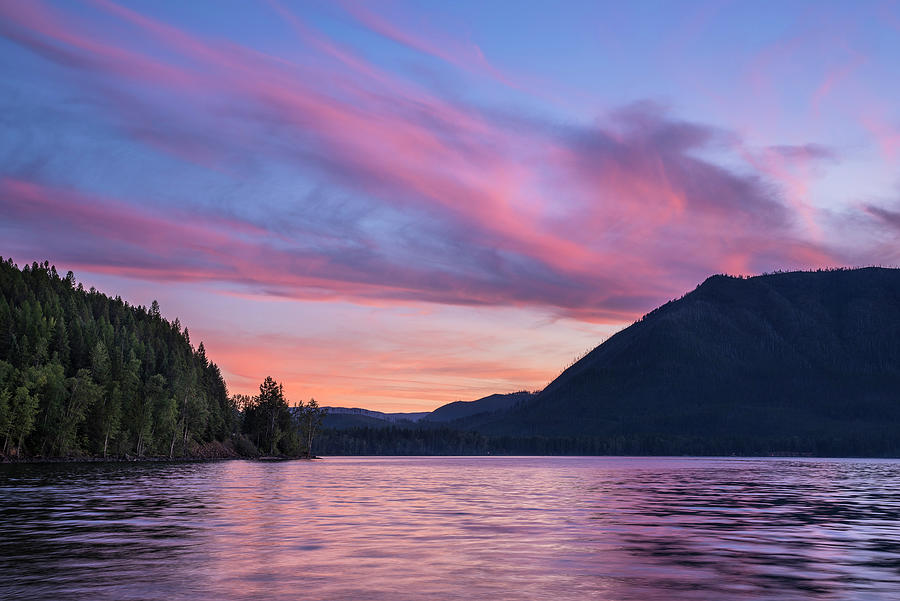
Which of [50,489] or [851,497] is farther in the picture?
[851,497]

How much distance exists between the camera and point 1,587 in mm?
26828

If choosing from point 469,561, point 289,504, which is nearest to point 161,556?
point 469,561

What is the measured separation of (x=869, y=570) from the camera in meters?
33.2

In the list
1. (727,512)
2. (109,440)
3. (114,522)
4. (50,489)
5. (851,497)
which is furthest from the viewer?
(109,440)

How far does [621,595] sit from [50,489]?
225 ft

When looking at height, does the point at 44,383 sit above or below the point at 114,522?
above

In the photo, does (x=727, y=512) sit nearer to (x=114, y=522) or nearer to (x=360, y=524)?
(x=360, y=524)

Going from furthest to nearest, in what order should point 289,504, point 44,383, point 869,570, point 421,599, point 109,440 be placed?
point 109,440
point 44,383
point 289,504
point 869,570
point 421,599

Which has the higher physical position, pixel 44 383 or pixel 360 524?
pixel 44 383

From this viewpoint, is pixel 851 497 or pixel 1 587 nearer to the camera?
pixel 1 587

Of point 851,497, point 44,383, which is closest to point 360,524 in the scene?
point 851,497

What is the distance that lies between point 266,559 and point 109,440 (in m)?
177

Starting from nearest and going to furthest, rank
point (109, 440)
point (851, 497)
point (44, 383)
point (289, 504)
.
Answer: point (289, 504), point (851, 497), point (44, 383), point (109, 440)

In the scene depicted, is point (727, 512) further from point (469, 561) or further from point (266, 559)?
point (266, 559)
